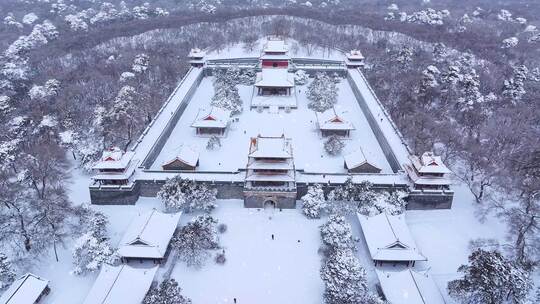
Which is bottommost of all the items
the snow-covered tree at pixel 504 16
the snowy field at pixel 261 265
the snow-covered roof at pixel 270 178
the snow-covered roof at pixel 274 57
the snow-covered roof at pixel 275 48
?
the snowy field at pixel 261 265

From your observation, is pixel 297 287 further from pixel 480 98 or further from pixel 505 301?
pixel 480 98

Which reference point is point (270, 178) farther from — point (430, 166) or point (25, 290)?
point (25, 290)

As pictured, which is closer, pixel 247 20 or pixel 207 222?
pixel 207 222

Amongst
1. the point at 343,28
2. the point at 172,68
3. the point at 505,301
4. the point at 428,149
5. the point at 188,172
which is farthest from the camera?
the point at 343,28

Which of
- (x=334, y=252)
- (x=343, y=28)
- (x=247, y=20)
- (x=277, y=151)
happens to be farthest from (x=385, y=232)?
(x=247, y=20)

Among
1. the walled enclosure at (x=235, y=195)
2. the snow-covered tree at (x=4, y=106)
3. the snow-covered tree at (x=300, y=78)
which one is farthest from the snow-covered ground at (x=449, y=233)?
the snow-covered tree at (x=4, y=106)

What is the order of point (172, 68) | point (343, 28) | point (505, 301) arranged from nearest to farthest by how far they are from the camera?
point (505, 301) < point (172, 68) < point (343, 28)

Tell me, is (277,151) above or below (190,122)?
above

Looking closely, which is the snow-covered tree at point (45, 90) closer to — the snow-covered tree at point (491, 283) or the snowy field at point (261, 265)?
the snowy field at point (261, 265)
